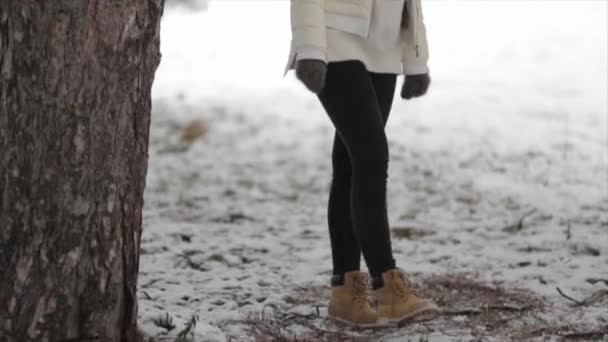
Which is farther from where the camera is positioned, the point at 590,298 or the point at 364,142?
the point at 590,298

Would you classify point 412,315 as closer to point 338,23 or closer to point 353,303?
point 353,303

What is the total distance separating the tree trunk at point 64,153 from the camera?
9.46 ft

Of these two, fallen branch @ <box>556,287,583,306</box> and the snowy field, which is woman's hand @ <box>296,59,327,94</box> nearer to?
the snowy field

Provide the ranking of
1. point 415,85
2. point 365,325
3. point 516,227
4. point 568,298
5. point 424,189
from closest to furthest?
point 365,325
point 415,85
point 568,298
point 516,227
point 424,189

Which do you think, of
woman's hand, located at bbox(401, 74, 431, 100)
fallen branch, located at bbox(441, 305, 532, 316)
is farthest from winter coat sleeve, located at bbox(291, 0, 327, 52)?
fallen branch, located at bbox(441, 305, 532, 316)

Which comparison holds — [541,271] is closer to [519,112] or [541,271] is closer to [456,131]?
[456,131]

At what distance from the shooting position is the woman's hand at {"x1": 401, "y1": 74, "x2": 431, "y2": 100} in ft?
13.3

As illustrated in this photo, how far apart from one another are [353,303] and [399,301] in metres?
0.22

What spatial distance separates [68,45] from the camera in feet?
9.50

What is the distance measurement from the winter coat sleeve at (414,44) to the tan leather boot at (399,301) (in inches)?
34.3

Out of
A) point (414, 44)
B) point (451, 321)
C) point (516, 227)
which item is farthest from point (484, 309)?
point (516, 227)

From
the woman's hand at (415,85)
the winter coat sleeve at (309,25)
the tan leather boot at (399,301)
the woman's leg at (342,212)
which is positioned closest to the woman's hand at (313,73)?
the winter coat sleeve at (309,25)

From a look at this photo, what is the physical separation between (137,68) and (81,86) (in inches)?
8.3

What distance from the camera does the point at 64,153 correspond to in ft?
9.61
